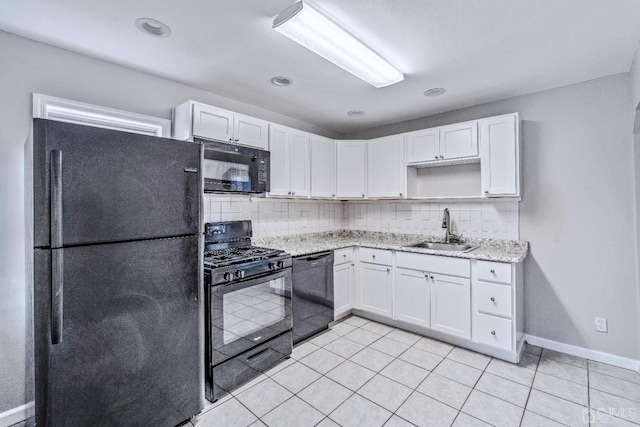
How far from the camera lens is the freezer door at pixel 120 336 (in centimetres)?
137

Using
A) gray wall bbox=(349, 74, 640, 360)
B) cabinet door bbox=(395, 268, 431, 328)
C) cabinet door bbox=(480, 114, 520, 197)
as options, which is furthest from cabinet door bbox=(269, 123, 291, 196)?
gray wall bbox=(349, 74, 640, 360)

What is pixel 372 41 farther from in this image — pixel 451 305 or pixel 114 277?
pixel 451 305

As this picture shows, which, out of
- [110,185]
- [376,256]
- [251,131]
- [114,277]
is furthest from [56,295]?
[376,256]

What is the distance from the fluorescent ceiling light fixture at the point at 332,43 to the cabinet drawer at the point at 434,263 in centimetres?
170

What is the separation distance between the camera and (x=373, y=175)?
377 cm

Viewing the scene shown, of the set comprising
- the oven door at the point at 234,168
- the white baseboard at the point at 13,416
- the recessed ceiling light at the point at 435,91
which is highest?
the recessed ceiling light at the point at 435,91

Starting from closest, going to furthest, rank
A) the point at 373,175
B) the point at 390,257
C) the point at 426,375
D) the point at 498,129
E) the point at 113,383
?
the point at 113,383 < the point at 426,375 < the point at 498,129 < the point at 390,257 < the point at 373,175

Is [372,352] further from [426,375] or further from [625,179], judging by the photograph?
[625,179]

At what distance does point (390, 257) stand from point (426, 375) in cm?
→ 121

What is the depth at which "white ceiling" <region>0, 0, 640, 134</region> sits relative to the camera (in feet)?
5.48

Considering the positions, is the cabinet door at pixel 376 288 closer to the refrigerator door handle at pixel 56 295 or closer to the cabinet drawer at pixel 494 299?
the cabinet drawer at pixel 494 299

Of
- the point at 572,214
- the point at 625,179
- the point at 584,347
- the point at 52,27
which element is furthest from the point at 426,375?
the point at 52,27

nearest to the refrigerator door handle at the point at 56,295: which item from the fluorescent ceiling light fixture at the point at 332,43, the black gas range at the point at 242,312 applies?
the black gas range at the point at 242,312

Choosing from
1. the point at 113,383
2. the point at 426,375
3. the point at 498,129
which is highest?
the point at 498,129
